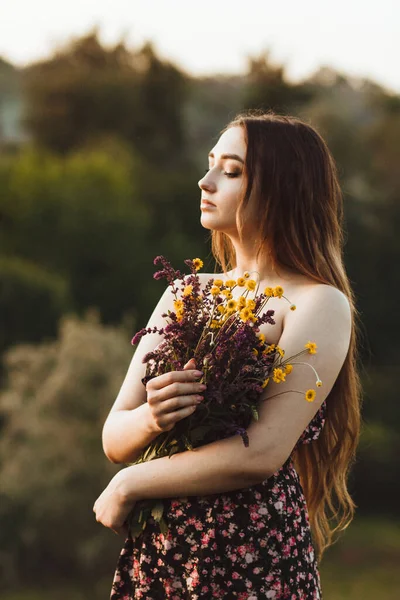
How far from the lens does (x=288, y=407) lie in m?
2.49

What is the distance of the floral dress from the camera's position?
2.52 metres

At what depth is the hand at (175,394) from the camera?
2.37m

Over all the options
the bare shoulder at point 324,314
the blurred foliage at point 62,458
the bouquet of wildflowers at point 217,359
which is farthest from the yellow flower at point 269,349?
the blurred foliage at point 62,458

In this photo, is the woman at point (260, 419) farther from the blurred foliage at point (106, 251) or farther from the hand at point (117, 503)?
the blurred foliage at point (106, 251)

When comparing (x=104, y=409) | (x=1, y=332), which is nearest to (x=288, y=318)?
(x=104, y=409)

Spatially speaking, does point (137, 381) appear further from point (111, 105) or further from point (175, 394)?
point (111, 105)

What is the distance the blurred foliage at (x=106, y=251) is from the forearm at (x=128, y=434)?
37.0 feet

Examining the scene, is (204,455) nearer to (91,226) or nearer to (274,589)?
(274,589)

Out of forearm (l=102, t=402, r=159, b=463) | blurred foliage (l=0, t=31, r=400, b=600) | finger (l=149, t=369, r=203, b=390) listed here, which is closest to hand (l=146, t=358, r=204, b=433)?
finger (l=149, t=369, r=203, b=390)

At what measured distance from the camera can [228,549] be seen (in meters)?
2.52

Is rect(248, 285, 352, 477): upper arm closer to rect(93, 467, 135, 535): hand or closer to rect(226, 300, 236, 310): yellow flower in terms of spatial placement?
rect(226, 300, 236, 310): yellow flower

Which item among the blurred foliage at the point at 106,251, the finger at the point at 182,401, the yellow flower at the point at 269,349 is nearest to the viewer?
the finger at the point at 182,401

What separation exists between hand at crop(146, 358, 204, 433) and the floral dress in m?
0.28

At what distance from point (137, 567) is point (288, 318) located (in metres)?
0.78
